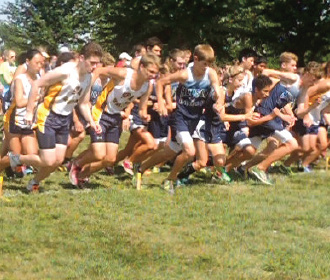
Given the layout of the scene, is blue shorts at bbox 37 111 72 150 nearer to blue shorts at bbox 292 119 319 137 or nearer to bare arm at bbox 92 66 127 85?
bare arm at bbox 92 66 127 85

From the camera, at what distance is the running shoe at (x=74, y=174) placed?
927 cm

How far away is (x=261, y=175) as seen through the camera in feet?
32.6

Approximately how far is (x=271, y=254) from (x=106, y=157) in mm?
3657

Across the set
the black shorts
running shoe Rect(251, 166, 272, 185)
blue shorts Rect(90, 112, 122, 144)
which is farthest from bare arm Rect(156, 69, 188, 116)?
running shoe Rect(251, 166, 272, 185)

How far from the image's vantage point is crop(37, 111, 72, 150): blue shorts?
8.27m

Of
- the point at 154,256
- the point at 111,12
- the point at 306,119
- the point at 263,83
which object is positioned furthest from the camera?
the point at 111,12

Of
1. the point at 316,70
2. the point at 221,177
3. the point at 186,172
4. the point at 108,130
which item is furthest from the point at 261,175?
the point at 108,130

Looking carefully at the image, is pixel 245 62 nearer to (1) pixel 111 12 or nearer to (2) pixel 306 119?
(2) pixel 306 119

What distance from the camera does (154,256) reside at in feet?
19.4

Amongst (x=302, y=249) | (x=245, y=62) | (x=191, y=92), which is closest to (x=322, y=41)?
(x=245, y=62)

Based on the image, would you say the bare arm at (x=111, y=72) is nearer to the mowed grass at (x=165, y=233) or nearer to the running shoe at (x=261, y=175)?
the mowed grass at (x=165, y=233)

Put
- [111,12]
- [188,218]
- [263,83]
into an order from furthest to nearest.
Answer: [111,12] < [263,83] < [188,218]

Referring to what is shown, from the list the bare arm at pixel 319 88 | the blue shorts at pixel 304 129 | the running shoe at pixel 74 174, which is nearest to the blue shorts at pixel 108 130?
the running shoe at pixel 74 174

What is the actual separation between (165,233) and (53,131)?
2349 mm
